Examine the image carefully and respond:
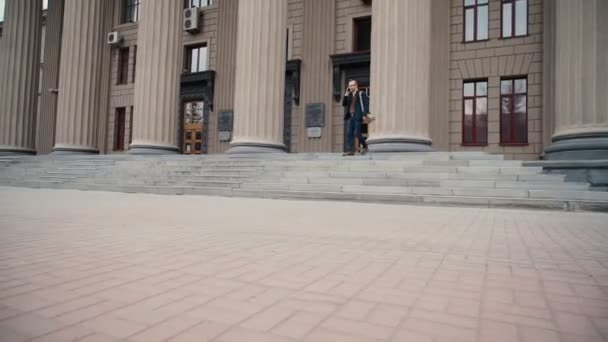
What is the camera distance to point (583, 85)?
34.0 feet

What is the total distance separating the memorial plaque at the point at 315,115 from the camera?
1791cm

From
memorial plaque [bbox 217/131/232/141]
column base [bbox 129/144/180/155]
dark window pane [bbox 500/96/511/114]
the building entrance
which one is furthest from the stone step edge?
the building entrance

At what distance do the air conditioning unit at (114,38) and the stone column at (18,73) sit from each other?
3890 millimetres

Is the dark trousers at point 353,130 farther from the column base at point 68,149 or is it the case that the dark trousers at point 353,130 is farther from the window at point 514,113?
the column base at point 68,149

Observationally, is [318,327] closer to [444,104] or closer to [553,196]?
[553,196]

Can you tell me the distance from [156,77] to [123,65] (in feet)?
32.6

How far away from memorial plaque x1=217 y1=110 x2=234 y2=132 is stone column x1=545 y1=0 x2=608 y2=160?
13490 millimetres

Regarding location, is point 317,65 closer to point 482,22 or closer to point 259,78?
point 259,78

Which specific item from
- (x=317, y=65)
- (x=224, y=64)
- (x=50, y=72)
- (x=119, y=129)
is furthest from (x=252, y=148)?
(x=50, y=72)

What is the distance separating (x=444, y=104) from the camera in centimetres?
1583

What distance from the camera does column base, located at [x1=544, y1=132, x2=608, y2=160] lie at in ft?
31.8

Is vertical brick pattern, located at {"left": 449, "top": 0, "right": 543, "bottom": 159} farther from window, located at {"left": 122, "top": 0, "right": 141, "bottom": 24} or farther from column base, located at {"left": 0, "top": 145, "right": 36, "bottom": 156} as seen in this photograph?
column base, located at {"left": 0, "top": 145, "right": 36, "bottom": 156}

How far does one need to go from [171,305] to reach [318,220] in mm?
3386

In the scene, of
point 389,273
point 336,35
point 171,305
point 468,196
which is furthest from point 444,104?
point 171,305
